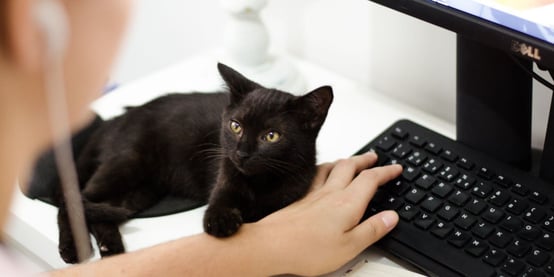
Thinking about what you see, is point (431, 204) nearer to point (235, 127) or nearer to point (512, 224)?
point (512, 224)

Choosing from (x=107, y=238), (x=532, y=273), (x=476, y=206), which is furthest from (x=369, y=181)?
(x=107, y=238)

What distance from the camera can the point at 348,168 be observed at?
104 centimetres

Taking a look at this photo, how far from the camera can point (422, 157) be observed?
3.37ft

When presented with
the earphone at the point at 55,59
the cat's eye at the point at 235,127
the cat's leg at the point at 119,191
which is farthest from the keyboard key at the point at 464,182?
the earphone at the point at 55,59

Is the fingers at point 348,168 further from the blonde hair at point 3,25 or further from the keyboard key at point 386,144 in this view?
the blonde hair at point 3,25

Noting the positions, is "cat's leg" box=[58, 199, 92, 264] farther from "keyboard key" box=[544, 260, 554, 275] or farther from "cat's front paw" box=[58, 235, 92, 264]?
"keyboard key" box=[544, 260, 554, 275]

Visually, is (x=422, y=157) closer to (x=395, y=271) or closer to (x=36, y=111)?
(x=395, y=271)

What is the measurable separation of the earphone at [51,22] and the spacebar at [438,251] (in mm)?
562

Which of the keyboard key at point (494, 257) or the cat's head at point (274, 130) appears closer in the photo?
the keyboard key at point (494, 257)

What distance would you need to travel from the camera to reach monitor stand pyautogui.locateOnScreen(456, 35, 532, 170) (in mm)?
1006

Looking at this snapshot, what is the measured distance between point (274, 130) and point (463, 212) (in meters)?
0.29

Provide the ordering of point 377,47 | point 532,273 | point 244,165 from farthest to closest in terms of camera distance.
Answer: point 377,47 < point 244,165 < point 532,273

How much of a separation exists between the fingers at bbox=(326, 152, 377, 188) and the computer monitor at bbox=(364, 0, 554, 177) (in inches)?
5.8

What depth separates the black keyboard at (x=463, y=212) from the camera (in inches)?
33.6
